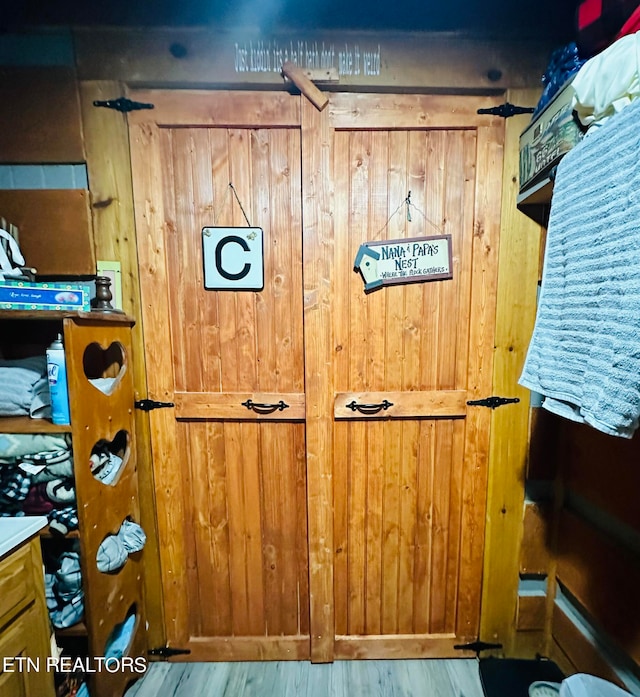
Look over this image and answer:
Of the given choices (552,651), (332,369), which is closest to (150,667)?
(332,369)

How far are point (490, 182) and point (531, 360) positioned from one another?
2.27 feet

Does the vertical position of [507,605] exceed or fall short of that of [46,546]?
it falls short

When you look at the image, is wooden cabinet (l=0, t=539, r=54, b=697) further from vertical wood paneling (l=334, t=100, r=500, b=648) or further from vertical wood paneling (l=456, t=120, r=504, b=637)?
vertical wood paneling (l=456, t=120, r=504, b=637)

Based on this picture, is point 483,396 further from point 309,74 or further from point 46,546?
point 46,546

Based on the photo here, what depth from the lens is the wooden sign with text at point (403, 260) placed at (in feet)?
3.93

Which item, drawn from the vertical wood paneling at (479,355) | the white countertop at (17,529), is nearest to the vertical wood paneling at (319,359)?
the vertical wood paneling at (479,355)

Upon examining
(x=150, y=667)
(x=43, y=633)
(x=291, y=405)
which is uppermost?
(x=291, y=405)

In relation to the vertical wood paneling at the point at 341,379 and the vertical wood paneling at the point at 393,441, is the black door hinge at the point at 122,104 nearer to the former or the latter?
the vertical wood paneling at the point at 341,379

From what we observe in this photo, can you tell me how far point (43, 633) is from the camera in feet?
3.12

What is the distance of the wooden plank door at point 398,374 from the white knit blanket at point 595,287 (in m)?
0.34

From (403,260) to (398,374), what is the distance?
0.44 metres

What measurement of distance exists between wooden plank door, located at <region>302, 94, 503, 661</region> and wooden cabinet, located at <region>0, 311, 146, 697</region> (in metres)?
0.69

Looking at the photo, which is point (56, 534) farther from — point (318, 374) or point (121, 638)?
point (318, 374)

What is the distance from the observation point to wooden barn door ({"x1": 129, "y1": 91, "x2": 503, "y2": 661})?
3.87ft
